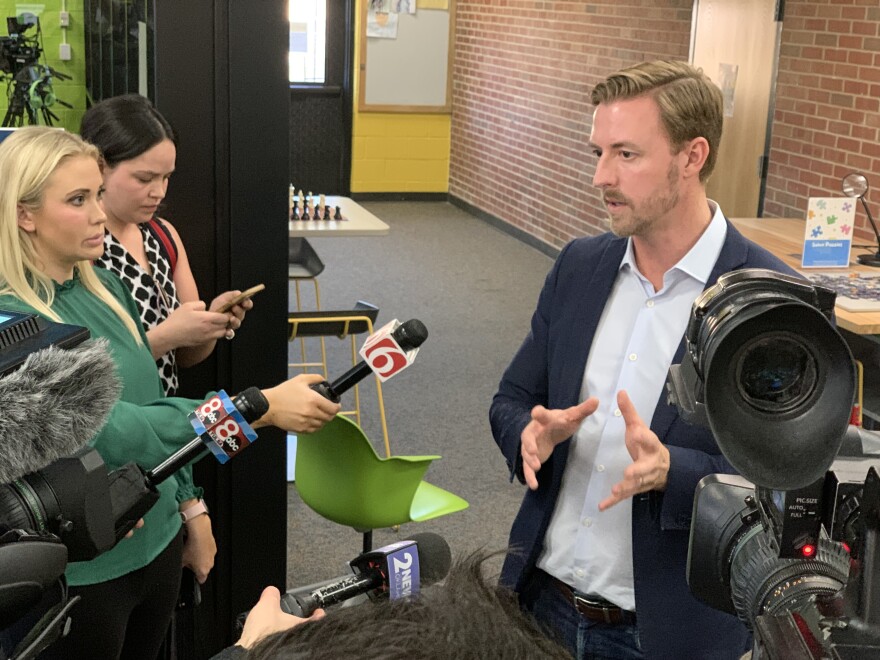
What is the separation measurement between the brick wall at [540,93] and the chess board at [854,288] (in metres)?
2.95

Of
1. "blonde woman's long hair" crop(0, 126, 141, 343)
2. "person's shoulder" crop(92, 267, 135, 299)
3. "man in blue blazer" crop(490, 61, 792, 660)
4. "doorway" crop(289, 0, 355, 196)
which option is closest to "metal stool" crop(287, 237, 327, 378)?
"person's shoulder" crop(92, 267, 135, 299)

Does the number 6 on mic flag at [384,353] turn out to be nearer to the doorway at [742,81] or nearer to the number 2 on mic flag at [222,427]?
the number 2 on mic flag at [222,427]

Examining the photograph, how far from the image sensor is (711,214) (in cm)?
181

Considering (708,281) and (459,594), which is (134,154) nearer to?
(708,281)

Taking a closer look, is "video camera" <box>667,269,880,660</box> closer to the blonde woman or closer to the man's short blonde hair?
the man's short blonde hair

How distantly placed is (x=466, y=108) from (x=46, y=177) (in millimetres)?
8365

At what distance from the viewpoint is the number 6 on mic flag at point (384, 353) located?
189 centimetres

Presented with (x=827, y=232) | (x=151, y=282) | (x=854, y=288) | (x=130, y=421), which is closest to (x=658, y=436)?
(x=130, y=421)

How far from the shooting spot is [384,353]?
1.90 m

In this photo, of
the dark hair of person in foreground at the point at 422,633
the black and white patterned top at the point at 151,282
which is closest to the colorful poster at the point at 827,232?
the black and white patterned top at the point at 151,282

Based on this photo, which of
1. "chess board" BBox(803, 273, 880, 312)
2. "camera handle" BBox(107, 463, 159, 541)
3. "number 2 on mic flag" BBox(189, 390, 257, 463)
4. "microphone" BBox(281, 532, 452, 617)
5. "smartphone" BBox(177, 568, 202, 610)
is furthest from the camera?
"chess board" BBox(803, 273, 880, 312)

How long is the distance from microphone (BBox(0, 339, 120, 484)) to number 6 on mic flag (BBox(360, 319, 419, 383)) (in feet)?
1.82

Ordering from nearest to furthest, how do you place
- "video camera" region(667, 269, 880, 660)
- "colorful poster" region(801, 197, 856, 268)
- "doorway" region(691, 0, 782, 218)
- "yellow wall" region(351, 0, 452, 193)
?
"video camera" region(667, 269, 880, 660)
"colorful poster" region(801, 197, 856, 268)
"doorway" region(691, 0, 782, 218)
"yellow wall" region(351, 0, 452, 193)

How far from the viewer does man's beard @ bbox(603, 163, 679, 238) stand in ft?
5.77
